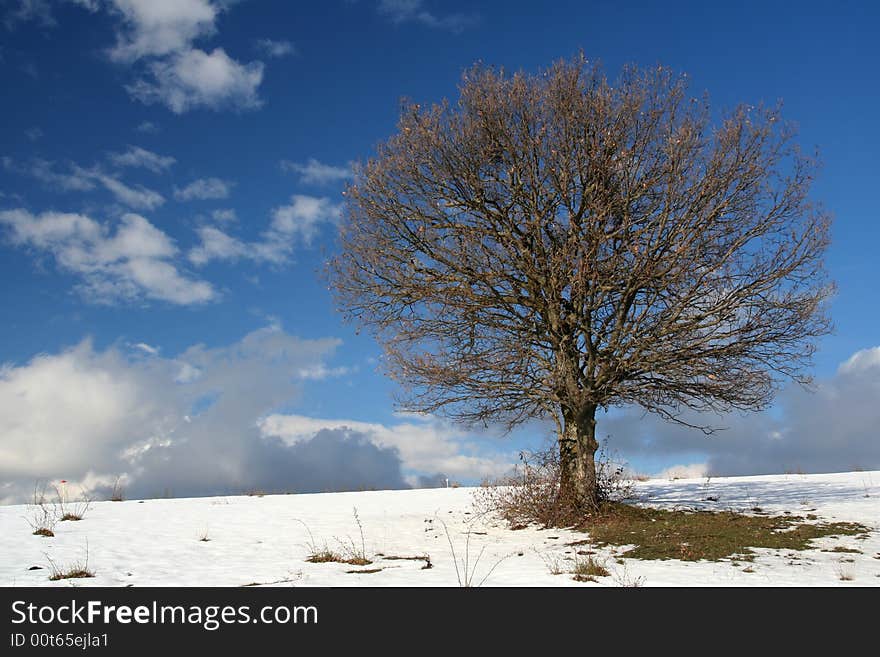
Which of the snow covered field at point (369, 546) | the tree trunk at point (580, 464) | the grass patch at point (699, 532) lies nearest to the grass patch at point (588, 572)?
the snow covered field at point (369, 546)

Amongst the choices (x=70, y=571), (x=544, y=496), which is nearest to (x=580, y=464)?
(x=544, y=496)

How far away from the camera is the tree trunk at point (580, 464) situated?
50.7 feet

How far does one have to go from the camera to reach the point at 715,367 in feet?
47.5

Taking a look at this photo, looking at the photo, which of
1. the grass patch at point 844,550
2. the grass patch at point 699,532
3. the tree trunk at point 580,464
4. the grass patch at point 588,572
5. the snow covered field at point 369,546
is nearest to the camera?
the grass patch at point 588,572

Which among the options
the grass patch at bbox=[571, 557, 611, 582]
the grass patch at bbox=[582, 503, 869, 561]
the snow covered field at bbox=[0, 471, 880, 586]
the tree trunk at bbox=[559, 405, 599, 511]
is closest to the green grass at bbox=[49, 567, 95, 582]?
the snow covered field at bbox=[0, 471, 880, 586]

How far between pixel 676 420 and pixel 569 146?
6.98m

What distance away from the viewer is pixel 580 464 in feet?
51.3

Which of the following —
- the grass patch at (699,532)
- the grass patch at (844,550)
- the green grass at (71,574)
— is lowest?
the grass patch at (844,550)

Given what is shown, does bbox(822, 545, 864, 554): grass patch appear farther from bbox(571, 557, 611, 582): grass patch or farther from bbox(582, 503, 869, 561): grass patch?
bbox(571, 557, 611, 582): grass patch

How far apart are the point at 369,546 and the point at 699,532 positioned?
6.47 metres

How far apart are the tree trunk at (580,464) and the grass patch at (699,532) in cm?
48

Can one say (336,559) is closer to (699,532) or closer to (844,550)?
(699,532)

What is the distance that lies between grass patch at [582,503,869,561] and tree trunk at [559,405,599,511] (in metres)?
0.48

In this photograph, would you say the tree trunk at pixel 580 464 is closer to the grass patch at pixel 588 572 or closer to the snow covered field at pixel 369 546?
the snow covered field at pixel 369 546
